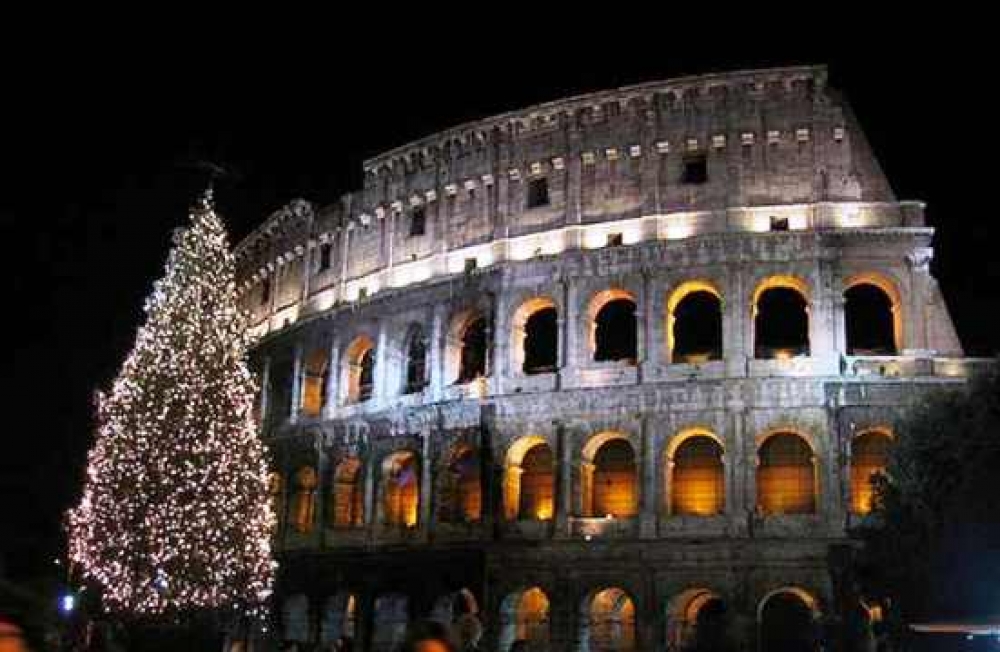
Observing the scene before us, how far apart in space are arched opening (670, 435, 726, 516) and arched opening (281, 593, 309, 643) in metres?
12.3

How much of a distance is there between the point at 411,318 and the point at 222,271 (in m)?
5.49

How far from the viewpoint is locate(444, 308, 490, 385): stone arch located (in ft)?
101

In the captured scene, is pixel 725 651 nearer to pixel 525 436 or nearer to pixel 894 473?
pixel 894 473

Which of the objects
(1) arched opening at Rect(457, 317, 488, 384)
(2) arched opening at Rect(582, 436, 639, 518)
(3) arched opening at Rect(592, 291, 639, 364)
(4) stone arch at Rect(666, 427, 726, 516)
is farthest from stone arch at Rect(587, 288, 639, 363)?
(4) stone arch at Rect(666, 427, 726, 516)

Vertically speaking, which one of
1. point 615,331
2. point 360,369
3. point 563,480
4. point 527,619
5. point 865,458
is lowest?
point 527,619

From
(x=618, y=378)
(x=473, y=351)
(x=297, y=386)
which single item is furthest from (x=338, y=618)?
(x=618, y=378)

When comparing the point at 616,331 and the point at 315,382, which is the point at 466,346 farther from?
the point at 315,382

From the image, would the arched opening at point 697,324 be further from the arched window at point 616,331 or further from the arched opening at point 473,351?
the arched opening at point 473,351

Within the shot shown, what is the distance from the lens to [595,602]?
2870cm

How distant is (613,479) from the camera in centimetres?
2903

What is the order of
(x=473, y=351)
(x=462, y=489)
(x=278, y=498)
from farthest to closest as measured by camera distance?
(x=278, y=498)
(x=473, y=351)
(x=462, y=489)

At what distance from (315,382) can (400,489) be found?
17.2ft

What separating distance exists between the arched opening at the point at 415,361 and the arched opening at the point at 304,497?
4.87 metres

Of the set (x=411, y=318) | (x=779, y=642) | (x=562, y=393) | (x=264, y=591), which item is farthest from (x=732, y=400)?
(x=779, y=642)
